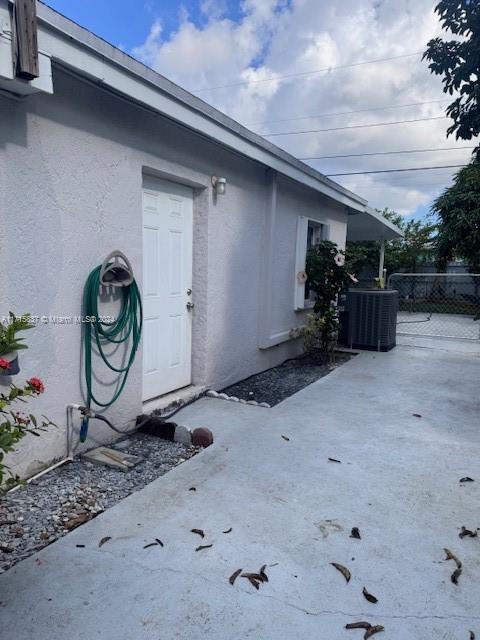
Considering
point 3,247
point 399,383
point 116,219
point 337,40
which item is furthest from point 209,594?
point 337,40

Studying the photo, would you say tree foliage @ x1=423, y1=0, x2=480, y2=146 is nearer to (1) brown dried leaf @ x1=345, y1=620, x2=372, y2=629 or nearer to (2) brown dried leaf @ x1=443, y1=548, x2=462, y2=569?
(2) brown dried leaf @ x1=443, y1=548, x2=462, y2=569

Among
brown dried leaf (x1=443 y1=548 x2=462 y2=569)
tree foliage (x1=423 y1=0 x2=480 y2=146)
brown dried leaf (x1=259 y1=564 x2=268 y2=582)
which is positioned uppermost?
tree foliage (x1=423 y1=0 x2=480 y2=146)

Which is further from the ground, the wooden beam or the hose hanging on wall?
the wooden beam

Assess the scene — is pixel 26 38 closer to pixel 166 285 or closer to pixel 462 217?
pixel 166 285

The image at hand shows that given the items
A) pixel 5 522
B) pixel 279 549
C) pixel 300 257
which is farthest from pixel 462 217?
pixel 5 522

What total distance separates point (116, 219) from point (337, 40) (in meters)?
11.2

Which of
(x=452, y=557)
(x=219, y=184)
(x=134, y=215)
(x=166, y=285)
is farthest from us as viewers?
(x=219, y=184)

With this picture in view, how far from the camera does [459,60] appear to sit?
162 inches

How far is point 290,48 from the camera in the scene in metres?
14.6

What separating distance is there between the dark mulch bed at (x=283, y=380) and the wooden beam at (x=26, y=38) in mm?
3734

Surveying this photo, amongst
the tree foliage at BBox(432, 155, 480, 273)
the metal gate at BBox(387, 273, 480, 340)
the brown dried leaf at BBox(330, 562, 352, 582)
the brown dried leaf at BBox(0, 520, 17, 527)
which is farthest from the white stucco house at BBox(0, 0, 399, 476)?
the tree foliage at BBox(432, 155, 480, 273)

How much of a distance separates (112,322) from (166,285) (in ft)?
3.16

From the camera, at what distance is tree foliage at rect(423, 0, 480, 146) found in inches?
152

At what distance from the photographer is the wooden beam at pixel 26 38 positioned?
95.1 inches
